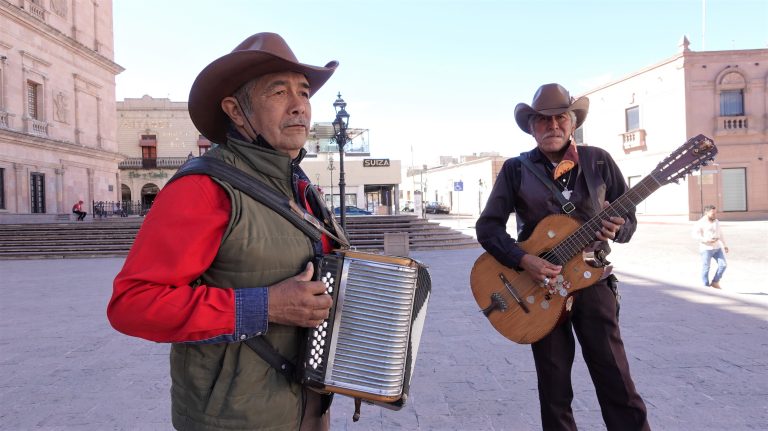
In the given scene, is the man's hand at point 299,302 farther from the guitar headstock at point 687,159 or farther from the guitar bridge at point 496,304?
the guitar headstock at point 687,159

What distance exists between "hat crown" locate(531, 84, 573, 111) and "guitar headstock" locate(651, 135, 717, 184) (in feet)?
2.05

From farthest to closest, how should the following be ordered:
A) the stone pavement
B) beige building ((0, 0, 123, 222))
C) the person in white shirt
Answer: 1. beige building ((0, 0, 123, 222))
2. the person in white shirt
3. the stone pavement

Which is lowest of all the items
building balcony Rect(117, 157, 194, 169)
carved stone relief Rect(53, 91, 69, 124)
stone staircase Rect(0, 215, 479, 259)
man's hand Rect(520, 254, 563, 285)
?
stone staircase Rect(0, 215, 479, 259)

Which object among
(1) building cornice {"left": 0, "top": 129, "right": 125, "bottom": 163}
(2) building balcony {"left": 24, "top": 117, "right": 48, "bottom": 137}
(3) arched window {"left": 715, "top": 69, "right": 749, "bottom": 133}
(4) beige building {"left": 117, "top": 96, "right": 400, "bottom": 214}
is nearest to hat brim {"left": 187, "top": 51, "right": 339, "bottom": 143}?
(1) building cornice {"left": 0, "top": 129, "right": 125, "bottom": 163}

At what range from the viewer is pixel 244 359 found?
1604mm

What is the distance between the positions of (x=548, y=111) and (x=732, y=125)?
114 ft

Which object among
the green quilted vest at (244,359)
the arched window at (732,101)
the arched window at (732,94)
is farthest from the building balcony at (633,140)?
the green quilted vest at (244,359)

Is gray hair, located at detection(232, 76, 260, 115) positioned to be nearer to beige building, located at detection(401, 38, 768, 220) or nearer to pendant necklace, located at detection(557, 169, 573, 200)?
pendant necklace, located at detection(557, 169, 573, 200)

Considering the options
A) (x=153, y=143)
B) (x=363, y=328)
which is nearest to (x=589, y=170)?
(x=363, y=328)

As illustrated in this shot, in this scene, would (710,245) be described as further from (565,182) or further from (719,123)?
(719,123)

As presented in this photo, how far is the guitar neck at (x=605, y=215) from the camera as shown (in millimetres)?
2719

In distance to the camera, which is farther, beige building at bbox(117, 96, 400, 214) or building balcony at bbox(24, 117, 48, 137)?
beige building at bbox(117, 96, 400, 214)

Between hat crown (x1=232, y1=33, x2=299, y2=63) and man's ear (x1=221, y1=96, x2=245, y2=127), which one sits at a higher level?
hat crown (x1=232, y1=33, x2=299, y2=63)

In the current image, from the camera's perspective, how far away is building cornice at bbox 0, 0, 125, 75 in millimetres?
23328
